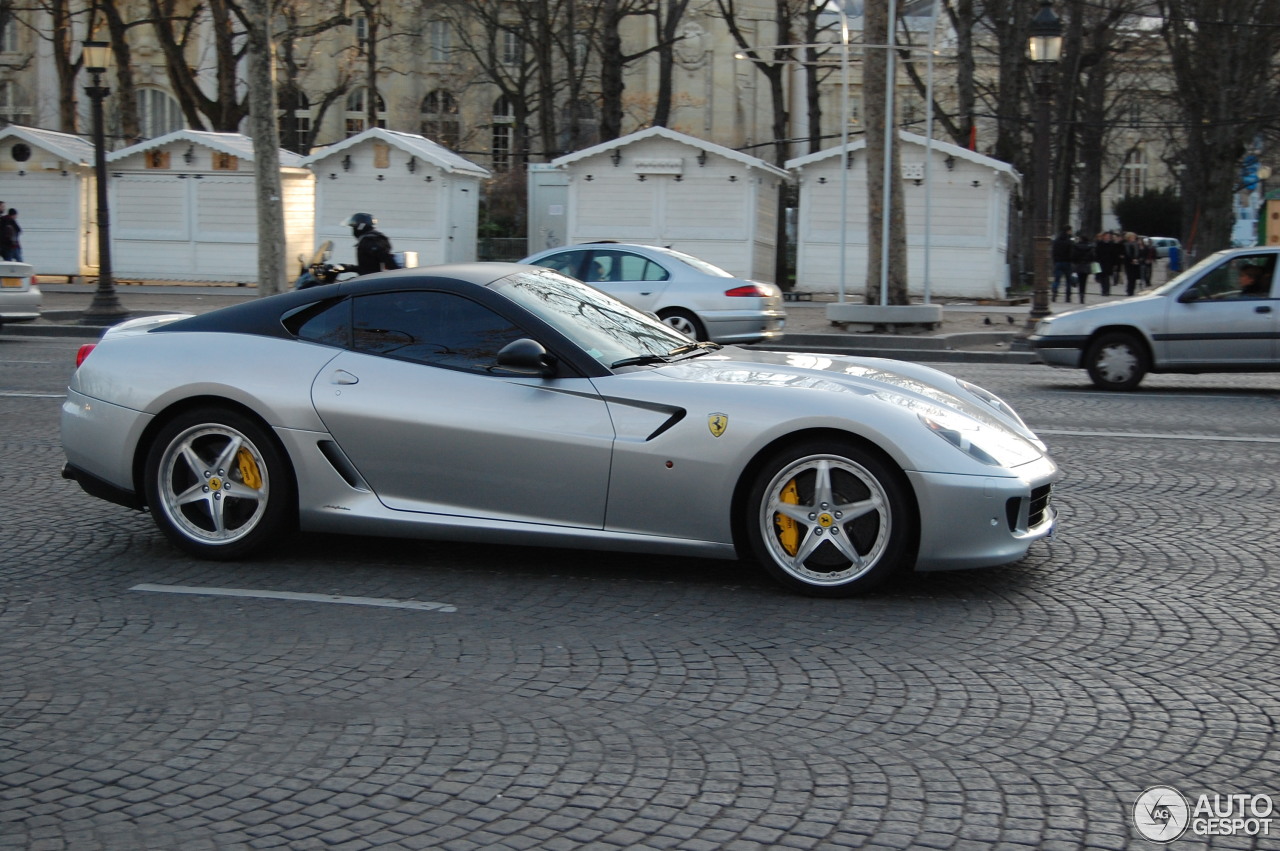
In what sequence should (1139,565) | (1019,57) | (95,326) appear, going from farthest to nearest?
(1019,57), (95,326), (1139,565)

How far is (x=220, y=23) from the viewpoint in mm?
37094

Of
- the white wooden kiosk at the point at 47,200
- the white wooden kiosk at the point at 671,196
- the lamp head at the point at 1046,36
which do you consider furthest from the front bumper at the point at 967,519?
the white wooden kiosk at the point at 47,200

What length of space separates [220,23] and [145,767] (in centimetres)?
3651

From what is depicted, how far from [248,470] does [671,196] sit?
83.1ft

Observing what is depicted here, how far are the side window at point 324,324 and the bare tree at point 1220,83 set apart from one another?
101 feet

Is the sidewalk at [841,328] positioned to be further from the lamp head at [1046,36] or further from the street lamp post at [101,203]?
the lamp head at [1046,36]

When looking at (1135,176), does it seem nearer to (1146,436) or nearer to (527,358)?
(1146,436)

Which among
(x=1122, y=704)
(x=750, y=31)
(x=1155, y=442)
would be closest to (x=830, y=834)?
(x=1122, y=704)

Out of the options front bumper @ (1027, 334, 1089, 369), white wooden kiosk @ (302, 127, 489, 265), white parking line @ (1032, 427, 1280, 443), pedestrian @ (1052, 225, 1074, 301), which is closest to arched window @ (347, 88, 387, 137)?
white wooden kiosk @ (302, 127, 489, 265)

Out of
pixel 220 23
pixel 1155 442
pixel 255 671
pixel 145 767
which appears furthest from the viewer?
pixel 220 23

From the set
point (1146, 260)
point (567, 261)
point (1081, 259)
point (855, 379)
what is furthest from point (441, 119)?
point (855, 379)

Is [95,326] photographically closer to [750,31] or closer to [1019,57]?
[1019,57]

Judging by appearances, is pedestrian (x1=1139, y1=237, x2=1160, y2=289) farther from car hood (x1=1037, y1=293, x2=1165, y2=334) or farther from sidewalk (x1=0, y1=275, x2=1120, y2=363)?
car hood (x1=1037, y1=293, x2=1165, y2=334)

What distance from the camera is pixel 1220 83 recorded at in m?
33.7
